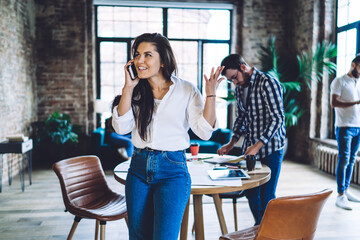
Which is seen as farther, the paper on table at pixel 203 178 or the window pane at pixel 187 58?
the window pane at pixel 187 58

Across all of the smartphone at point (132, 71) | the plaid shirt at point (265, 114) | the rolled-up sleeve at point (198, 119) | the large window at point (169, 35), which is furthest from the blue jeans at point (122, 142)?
the rolled-up sleeve at point (198, 119)

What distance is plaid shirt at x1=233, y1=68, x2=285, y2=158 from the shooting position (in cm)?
230

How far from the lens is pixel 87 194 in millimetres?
2400

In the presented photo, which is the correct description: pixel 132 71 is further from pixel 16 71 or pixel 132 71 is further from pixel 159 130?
pixel 16 71

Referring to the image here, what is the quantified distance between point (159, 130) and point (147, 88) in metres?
0.24

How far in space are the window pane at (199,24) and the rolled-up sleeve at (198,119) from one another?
Answer: 561cm

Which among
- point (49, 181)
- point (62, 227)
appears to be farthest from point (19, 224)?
point (49, 181)

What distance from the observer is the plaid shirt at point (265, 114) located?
7.56 feet

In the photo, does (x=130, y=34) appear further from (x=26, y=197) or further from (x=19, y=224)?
(x=19, y=224)

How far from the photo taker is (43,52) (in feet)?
20.7

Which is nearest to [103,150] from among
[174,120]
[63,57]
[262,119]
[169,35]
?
[63,57]

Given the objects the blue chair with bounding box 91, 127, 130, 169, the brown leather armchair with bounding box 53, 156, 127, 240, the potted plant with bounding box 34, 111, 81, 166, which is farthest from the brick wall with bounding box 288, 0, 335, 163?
the brown leather armchair with bounding box 53, 156, 127, 240

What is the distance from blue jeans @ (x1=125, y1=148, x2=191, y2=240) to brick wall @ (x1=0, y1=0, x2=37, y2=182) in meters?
3.94

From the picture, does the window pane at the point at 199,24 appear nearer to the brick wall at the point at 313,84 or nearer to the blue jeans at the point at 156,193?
the brick wall at the point at 313,84
